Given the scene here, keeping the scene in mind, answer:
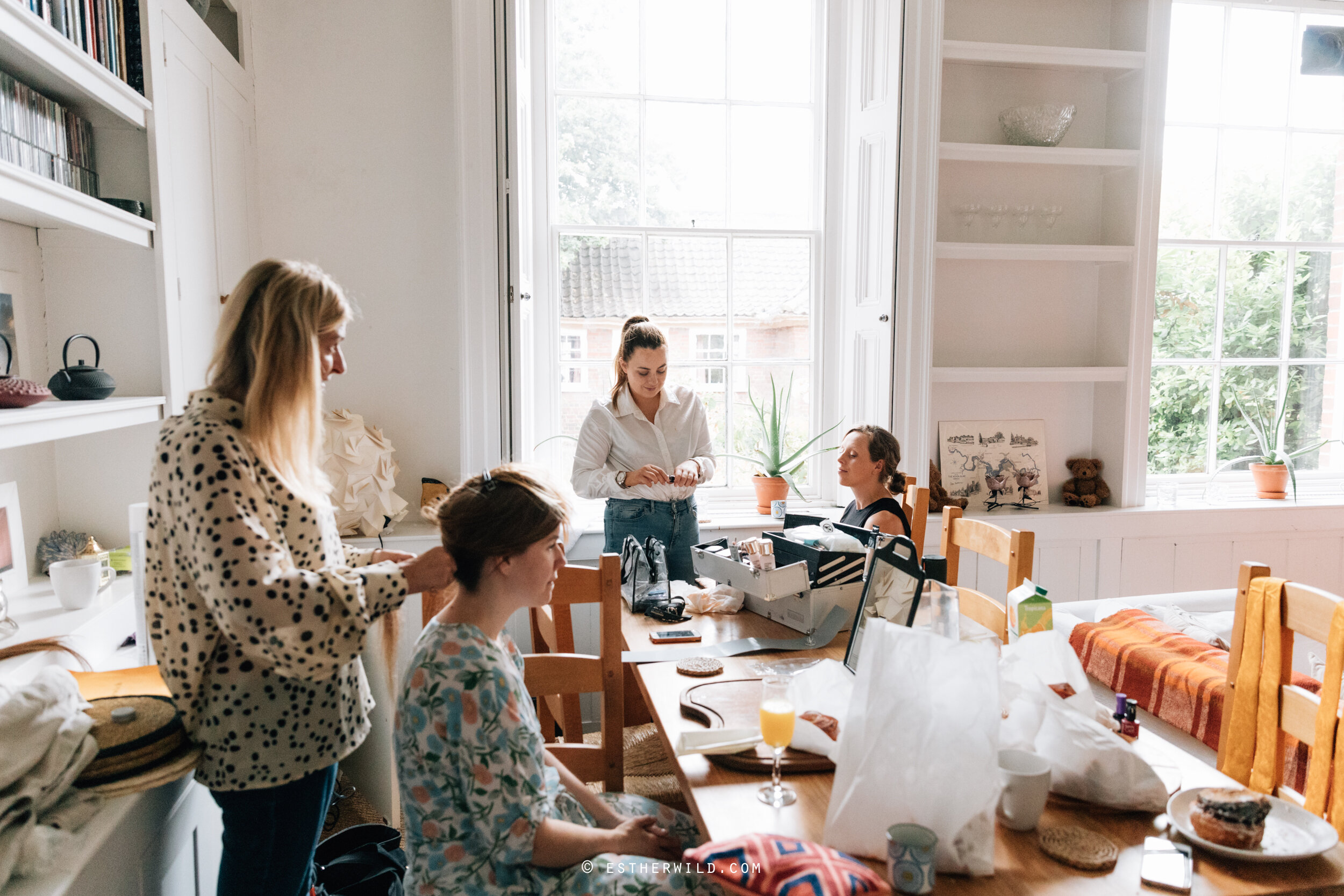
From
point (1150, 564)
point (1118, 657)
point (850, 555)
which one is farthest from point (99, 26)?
point (1150, 564)

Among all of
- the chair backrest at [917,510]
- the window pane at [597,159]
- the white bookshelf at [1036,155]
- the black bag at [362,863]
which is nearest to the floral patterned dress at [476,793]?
the black bag at [362,863]

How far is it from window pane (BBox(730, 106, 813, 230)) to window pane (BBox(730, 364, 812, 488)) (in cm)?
63

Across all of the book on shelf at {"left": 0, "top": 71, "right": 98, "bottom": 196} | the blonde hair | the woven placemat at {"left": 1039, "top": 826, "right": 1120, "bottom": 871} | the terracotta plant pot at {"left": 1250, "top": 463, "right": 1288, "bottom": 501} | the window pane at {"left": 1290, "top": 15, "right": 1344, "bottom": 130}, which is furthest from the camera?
the window pane at {"left": 1290, "top": 15, "right": 1344, "bottom": 130}

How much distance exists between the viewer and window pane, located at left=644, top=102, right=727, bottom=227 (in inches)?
142

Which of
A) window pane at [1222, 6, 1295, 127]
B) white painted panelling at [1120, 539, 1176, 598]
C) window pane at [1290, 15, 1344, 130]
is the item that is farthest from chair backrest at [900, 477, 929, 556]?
window pane at [1290, 15, 1344, 130]

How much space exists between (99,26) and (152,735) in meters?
1.58

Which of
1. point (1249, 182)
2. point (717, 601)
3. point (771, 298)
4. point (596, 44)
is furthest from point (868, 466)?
point (1249, 182)

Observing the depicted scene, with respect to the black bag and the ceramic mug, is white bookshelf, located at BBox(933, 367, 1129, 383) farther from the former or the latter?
the ceramic mug

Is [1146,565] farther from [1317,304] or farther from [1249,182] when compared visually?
[1249,182]

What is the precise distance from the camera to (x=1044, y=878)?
1.08 metres

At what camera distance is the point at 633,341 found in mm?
2857

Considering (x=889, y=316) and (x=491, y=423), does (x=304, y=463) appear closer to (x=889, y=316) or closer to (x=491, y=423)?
(x=491, y=423)

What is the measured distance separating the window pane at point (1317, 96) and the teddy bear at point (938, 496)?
2.41 metres

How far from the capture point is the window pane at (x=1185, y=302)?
3.96 metres
